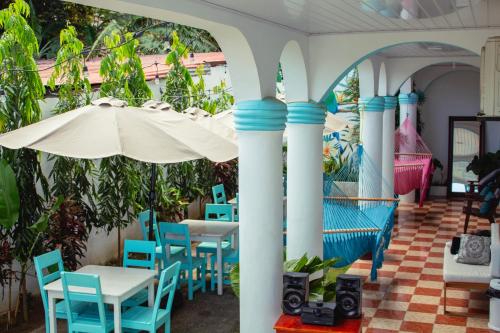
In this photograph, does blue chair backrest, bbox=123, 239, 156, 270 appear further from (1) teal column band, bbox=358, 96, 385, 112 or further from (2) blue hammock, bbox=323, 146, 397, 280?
(1) teal column band, bbox=358, 96, 385, 112

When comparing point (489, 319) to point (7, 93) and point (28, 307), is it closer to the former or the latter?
point (28, 307)

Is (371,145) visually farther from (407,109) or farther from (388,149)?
(407,109)

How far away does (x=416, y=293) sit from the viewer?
26.8ft

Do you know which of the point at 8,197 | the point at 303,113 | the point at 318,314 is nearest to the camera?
the point at 318,314

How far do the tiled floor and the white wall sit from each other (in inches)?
171

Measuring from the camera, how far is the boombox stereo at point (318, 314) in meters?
5.26

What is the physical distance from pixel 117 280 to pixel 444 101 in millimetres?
12146

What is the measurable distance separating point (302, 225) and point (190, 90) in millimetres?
3800

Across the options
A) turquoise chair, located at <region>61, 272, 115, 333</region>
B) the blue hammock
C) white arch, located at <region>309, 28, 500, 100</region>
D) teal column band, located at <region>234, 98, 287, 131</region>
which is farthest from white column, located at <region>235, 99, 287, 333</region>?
the blue hammock

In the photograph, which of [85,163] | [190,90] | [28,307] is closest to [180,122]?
[85,163]

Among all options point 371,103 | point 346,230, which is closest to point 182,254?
point 346,230

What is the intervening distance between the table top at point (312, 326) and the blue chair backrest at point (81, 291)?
4.53ft

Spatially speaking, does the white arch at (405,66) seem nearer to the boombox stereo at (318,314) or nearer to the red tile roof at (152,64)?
the red tile roof at (152,64)

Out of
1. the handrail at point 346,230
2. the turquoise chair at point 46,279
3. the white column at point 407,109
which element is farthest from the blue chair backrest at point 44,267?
the white column at point 407,109
